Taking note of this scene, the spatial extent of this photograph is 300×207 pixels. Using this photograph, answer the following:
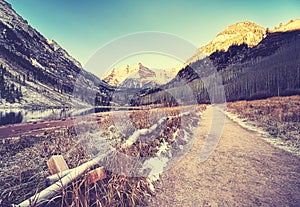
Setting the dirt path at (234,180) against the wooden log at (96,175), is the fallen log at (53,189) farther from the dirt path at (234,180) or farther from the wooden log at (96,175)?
the dirt path at (234,180)

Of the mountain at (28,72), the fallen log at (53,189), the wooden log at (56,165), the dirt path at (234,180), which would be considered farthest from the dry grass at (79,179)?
the mountain at (28,72)

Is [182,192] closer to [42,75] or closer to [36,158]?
[36,158]

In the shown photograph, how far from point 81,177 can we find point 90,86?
506 ft

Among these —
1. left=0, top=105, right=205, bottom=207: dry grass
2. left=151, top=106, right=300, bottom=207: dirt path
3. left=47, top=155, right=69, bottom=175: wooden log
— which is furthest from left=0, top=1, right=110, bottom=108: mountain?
left=47, top=155, right=69, bottom=175: wooden log

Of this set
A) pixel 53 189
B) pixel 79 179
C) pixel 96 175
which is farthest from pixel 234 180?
pixel 53 189

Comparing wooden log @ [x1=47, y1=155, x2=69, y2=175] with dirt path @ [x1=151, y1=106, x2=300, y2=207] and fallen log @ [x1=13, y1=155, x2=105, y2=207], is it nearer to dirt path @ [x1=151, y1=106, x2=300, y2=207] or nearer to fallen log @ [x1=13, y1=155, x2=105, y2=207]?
fallen log @ [x1=13, y1=155, x2=105, y2=207]

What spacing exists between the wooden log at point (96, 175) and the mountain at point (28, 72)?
2383 inches

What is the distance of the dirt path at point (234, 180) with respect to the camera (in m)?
3.60

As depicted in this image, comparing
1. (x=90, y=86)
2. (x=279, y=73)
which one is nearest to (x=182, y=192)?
(x=279, y=73)

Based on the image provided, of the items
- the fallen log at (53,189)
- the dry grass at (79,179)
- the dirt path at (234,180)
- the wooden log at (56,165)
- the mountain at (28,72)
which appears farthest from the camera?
the mountain at (28,72)

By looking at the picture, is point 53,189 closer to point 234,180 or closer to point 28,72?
point 234,180

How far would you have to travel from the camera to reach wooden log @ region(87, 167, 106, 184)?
345cm

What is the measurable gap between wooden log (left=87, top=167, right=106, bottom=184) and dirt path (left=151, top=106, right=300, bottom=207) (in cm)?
99

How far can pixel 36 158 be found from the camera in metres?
5.89
